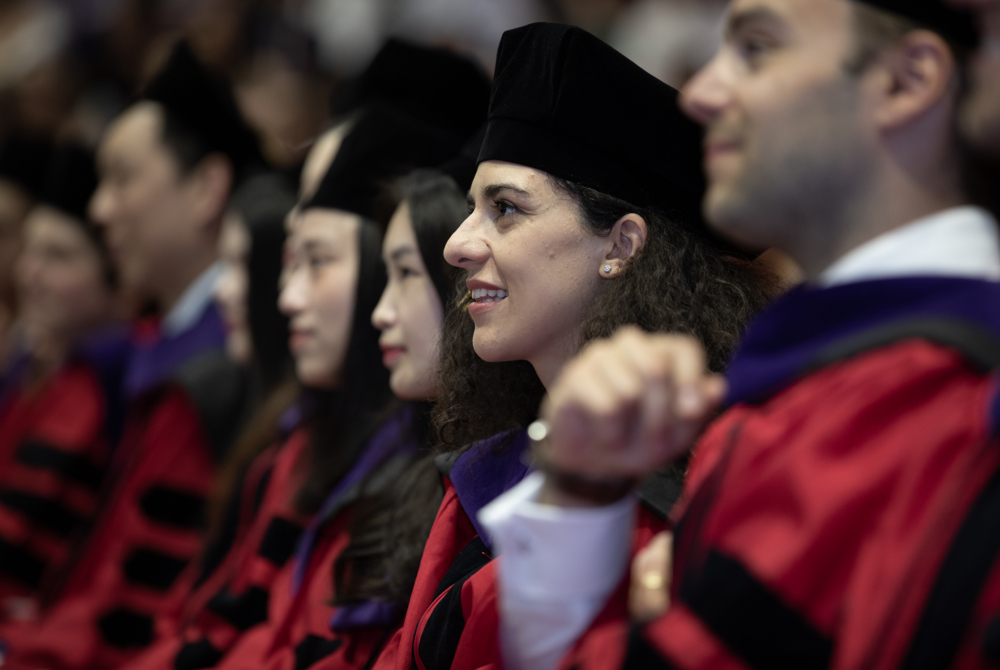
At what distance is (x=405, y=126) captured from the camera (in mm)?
3107

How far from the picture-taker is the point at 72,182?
5031 mm

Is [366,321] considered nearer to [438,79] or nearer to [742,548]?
[438,79]

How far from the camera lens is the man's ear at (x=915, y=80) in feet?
4.34

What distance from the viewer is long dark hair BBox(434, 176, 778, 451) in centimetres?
198

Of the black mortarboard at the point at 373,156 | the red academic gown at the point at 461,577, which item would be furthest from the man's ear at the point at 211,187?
the red academic gown at the point at 461,577

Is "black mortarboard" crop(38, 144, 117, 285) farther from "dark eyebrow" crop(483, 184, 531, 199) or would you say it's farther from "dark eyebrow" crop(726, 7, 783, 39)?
"dark eyebrow" crop(726, 7, 783, 39)

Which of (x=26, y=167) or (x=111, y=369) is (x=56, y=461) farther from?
(x=26, y=167)

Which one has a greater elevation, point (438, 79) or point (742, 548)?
point (742, 548)

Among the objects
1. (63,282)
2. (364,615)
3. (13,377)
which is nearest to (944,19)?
(364,615)

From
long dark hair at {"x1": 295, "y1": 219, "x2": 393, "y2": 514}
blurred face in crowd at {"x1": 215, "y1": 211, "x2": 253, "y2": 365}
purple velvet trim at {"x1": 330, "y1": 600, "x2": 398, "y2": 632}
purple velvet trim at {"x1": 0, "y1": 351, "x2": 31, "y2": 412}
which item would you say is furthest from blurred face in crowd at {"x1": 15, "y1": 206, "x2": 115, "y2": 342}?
purple velvet trim at {"x1": 330, "y1": 600, "x2": 398, "y2": 632}

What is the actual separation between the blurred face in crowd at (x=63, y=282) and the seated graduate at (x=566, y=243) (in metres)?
3.24

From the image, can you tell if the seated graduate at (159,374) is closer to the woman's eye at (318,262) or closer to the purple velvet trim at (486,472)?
the woman's eye at (318,262)

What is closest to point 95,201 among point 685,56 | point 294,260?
point 294,260

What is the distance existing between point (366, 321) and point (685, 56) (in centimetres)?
294
